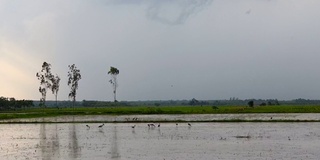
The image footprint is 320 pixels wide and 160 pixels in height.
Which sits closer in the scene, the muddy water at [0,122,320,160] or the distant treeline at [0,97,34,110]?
the muddy water at [0,122,320,160]

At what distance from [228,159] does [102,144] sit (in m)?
9.73

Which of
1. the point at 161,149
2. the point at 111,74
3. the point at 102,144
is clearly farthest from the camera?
the point at 111,74

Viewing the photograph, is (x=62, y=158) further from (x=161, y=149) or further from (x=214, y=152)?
(x=214, y=152)

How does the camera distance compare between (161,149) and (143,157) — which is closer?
(143,157)

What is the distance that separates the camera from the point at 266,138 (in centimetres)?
2700

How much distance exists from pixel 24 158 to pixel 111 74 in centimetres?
8443

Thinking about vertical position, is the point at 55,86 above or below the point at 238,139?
above

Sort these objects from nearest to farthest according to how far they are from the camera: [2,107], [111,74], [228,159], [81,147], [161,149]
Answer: [228,159], [161,149], [81,147], [111,74], [2,107]

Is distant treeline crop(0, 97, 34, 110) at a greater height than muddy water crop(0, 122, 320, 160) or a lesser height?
greater

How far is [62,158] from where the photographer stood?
65.3ft

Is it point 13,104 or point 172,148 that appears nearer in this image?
point 172,148

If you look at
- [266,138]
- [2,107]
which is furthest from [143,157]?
[2,107]

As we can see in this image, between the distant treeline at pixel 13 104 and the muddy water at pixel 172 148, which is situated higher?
the distant treeline at pixel 13 104

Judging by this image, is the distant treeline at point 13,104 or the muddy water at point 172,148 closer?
the muddy water at point 172,148
